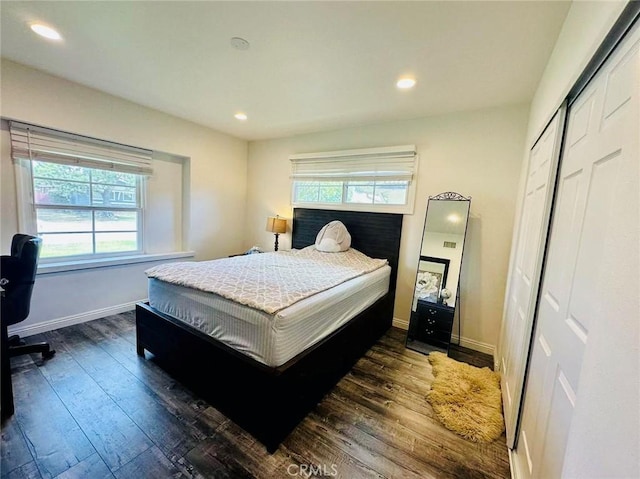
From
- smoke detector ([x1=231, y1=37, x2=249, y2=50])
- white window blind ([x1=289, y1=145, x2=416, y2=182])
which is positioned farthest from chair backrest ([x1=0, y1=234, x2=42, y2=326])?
white window blind ([x1=289, y1=145, x2=416, y2=182])

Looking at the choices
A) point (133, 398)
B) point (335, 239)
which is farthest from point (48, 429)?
point (335, 239)

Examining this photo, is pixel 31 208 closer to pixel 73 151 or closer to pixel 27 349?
pixel 73 151

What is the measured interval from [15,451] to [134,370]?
2.42 ft

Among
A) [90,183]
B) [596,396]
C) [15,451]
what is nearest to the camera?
[596,396]

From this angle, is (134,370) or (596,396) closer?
(596,396)

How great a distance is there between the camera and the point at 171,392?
6.21 ft

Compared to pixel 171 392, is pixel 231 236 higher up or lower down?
higher up

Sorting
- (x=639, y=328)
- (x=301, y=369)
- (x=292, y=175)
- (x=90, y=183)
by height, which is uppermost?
(x=292, y=175)

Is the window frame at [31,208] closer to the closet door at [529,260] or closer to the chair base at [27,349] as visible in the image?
the chair base at [27,349]

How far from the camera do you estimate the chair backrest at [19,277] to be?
1.91 metres

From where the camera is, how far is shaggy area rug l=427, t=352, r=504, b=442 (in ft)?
5.54

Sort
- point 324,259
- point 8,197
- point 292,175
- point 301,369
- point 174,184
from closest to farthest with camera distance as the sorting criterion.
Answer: point 301,369
point 8,197
point 324,259
point 174,184
point 292,175

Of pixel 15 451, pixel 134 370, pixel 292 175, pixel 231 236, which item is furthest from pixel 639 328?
pixel 231 236

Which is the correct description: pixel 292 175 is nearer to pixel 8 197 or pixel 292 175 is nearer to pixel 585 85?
pixel 8 197
